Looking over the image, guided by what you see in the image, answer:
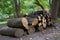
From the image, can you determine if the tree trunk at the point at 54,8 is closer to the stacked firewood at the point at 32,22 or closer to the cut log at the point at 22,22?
the stacked firewood at the point at 32,22

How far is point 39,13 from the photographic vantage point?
6.48 metres

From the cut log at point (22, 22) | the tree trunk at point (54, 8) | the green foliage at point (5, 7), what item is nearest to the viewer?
the cut log at point (22, 22)

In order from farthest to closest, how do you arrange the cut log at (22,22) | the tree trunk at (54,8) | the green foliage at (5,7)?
the green foliage at (5,7) < the tree trunk at (54,8) < the cut log at (22,22)

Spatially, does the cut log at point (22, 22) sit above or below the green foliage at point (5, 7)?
above

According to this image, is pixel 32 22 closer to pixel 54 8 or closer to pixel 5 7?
pixel 54 8

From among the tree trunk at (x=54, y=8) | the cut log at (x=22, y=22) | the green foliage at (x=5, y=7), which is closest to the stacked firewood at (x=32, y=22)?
the cut log at (x=22, y=22)

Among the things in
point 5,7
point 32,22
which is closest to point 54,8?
point 32,22

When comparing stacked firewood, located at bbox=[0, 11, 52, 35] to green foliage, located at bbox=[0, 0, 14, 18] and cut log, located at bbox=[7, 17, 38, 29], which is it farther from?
green foliage, located at bbox=[0, 0, 14, 18]

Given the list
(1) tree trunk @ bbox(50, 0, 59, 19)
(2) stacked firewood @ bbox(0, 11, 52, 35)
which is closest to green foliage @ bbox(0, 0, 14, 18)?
(1) tree trunk @ bbox(50, 0, 59, 19)

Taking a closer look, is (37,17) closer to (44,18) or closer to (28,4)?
(44,18)

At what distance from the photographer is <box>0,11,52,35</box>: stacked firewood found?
18.3 feet

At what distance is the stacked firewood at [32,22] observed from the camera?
5566 millimetres

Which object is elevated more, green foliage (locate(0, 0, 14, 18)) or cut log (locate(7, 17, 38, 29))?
cut log (locate(7, 17, 38, 29))

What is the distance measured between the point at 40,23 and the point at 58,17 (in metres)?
2.77
